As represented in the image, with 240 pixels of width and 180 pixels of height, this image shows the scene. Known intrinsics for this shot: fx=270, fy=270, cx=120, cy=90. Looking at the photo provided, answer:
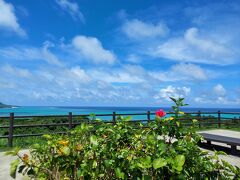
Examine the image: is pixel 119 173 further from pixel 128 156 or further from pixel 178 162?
pixel 178 162

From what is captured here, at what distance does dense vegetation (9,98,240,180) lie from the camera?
1.93m

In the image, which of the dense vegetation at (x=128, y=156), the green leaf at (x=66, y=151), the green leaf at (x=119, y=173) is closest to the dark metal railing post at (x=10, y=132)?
the dense vegetation at (x=128, y=156)

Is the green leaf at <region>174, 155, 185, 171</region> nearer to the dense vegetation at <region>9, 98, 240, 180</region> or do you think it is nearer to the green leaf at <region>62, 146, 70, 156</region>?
the dense vegetation at <region>9, 98, 240, 180</region>

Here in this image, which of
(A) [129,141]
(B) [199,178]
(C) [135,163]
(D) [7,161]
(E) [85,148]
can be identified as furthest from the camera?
(D) [7,161]

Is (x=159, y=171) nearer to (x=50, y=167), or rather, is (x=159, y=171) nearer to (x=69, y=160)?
(x=69, y=160)

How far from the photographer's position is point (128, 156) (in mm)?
2068

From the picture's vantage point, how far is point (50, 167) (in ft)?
7.96

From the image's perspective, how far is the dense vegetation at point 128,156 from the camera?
75.9 inches

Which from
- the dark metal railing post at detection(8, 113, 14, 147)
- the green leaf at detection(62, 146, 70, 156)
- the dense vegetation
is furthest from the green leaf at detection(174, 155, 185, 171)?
the dark metal railing post at detection(8, 113, 14, 147)

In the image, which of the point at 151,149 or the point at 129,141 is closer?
the point at 151,149

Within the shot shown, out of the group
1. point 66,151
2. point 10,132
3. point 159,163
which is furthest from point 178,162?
point 10,132

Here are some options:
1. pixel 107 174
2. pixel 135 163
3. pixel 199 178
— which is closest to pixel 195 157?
pixel 199 178

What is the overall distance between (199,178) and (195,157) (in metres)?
0.16

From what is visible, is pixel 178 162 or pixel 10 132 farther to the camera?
pixel 10 132
